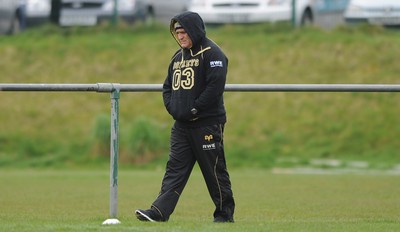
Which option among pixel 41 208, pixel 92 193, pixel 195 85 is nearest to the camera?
pixel 195 85

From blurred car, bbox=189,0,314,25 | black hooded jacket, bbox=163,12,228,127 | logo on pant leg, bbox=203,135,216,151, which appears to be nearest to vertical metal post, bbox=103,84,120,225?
black hooded jacket, bbox=163,12,228,127

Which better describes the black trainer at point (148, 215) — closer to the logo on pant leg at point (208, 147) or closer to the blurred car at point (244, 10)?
the logo on pant leg at point (208, 147)

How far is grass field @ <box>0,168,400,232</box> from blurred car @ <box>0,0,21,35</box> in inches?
377

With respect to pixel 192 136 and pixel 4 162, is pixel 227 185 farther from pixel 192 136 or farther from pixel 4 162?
pixel 4 162

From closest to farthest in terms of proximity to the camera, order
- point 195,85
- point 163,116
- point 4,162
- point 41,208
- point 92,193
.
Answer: point 195,85 → point 41,208 → point 92,193 → point 4,162 → point 163,116

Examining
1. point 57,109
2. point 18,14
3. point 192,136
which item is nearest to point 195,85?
point 192,136

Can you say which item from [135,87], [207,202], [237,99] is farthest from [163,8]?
[135,87]

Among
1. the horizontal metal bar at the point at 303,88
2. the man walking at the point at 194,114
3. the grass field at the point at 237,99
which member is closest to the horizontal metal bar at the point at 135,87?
the horizontal metal bar at the point at 303,88

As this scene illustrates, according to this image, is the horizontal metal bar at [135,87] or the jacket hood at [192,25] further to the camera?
the horizontal metal bar at [135,87]

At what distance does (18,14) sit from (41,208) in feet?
60.3

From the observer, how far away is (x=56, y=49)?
28422 mm

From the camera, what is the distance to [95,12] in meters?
30.0

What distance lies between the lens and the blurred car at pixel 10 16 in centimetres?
2888

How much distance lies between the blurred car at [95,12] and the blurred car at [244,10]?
6.70 feet
